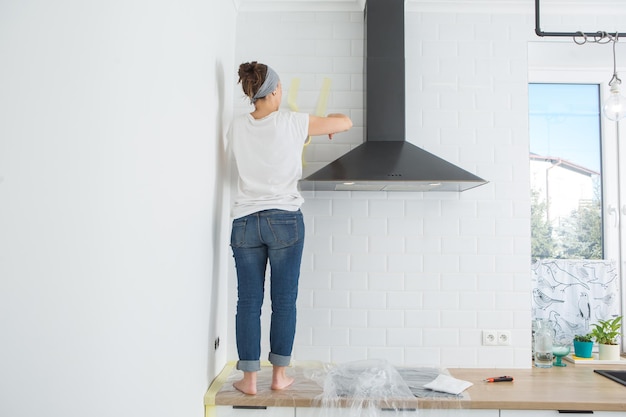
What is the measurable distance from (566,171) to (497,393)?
4.91 ft

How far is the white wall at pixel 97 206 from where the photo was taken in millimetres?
664

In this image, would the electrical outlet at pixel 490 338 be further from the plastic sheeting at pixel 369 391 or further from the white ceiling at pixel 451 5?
the white ceiling at pixel 451 5

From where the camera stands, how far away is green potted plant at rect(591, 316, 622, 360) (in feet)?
8.46

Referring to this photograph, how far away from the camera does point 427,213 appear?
256 centimetres

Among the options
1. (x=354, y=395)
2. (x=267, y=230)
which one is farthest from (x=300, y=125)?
(x=354, y=395)

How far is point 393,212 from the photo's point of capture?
2.56 metres

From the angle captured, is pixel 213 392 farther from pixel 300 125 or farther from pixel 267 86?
pixel 267 86

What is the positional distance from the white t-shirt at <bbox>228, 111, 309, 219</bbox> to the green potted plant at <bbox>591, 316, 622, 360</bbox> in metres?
1.87

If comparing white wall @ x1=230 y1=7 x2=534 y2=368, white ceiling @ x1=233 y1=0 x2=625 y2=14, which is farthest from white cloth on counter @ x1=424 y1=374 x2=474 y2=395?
white ceiling @ x1=233 y1=0 x2=625 y2=14

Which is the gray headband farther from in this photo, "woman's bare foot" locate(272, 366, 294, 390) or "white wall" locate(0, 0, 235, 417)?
"woman's bare foot" locate(272, 366, 294, 390)

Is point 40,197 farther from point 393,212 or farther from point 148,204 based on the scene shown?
point 393,212

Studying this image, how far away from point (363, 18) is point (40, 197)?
2.26 metres

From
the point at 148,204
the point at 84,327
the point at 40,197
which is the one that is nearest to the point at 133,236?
the point at 148,204

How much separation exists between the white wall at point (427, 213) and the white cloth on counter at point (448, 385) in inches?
12.6
